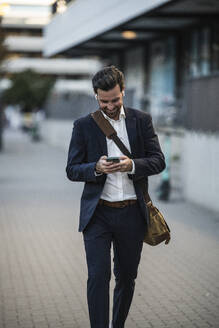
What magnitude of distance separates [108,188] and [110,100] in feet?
1.90

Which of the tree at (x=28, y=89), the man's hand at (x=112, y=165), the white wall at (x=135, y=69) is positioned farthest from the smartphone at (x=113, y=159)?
the tree at (x=28, y=89)

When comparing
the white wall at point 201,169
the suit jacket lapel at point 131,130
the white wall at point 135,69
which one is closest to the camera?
the suit jacket lapel at point 131,130

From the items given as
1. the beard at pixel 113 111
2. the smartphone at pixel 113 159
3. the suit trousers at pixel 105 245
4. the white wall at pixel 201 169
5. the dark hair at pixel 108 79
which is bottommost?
the white wall at pixel 201 169

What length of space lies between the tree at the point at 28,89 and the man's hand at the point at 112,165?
4865cm

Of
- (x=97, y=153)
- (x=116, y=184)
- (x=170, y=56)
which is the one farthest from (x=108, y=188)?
(x=170, y=56)

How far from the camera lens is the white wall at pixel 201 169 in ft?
41.2

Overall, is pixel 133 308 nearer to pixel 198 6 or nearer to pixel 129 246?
pixel 129 246

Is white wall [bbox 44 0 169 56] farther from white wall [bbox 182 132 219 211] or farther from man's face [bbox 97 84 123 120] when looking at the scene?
man's face [bbox 97 84 123 120]

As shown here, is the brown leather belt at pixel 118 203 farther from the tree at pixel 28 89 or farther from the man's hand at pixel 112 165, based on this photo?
the tree at pixel 28 89

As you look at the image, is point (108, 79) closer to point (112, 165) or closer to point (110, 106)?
point (110, 106)

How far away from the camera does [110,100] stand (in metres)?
4.54

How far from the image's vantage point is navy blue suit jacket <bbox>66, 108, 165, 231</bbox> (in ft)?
15.2

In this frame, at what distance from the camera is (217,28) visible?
2247cm

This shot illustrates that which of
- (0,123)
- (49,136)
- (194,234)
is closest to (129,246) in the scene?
(194,234)
